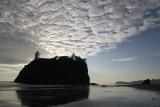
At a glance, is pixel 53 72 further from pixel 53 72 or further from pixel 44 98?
pixel 44 98

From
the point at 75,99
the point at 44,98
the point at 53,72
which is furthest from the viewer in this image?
the point at 53,72

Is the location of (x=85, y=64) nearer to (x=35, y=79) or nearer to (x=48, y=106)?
(x=35, y=79)

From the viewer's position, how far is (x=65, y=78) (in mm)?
162000

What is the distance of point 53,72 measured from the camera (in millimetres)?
158125

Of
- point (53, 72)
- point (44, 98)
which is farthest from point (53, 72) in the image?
point (44, 98)

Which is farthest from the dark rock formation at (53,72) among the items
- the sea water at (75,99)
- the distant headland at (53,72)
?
the sea water at (75,99)

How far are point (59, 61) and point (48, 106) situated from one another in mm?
137241

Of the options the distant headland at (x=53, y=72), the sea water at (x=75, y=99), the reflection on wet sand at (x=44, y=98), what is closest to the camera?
the sea water at (x=75, y=99)

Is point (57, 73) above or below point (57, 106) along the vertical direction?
above

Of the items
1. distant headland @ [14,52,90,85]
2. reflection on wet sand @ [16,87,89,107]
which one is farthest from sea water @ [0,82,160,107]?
distant headland @ [14,52,90,85]

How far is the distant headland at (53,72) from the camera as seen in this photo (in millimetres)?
155125

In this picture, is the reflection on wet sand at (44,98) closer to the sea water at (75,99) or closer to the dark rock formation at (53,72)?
the sea water at (75,99)

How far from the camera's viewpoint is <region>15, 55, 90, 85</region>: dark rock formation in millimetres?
155238

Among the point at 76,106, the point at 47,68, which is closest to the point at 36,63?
the point at 47,68
